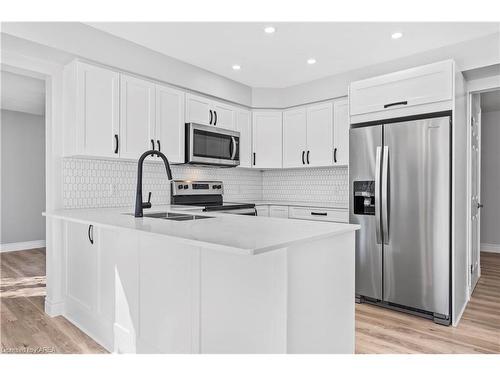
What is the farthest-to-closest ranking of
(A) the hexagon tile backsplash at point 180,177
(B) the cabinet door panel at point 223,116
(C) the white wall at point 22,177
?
(C) the white wall at point 22,177, (B) the cabinet door panel at point 223,116, (A) the hexagon tile backsplash at point 180,177

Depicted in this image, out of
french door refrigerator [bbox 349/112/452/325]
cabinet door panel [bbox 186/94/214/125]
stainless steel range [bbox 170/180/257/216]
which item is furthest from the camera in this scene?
stainless steel range [bbox 170/180/257/216]

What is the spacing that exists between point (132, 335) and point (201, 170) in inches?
101

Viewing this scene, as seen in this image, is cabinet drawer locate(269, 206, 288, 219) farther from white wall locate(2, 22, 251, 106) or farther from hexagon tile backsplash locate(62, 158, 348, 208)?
white wall locate(2, 22, 251, 106)

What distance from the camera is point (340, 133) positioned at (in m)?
4.05

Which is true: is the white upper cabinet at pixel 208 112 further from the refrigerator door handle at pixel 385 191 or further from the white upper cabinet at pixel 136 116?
the refrigerator door handle at pixel 385 191

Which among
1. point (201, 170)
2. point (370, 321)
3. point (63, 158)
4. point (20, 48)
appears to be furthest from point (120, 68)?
point (370, 321)

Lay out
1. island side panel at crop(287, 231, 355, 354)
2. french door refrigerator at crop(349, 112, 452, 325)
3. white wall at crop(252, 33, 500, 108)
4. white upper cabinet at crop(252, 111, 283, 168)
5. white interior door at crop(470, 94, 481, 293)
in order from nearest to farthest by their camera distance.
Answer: island side panel at crop(287, 231, 355, 354)
french door refrigerator at crop(349, 112, 452, 325)
white wall at crop(252, 33, 500, 108)
white interior door at crop(470, 94, 481, 293)
white upper cabinet at crop(252, 111, 283, 168)

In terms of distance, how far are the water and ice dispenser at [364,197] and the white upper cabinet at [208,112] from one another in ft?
5.91

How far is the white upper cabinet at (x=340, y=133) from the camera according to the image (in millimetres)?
3990

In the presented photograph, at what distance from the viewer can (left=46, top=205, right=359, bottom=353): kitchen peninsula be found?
1423 millimetres

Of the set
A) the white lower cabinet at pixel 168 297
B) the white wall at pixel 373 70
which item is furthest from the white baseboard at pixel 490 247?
the white lower cabinet at pixel 168 297

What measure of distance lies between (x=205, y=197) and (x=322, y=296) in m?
2.75

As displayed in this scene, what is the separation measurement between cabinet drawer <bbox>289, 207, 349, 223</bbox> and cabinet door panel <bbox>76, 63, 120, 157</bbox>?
7.29 ft

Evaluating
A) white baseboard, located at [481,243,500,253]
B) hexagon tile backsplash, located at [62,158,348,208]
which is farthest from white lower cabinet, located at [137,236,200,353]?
white baseboard, located at [481,243,500,253]
